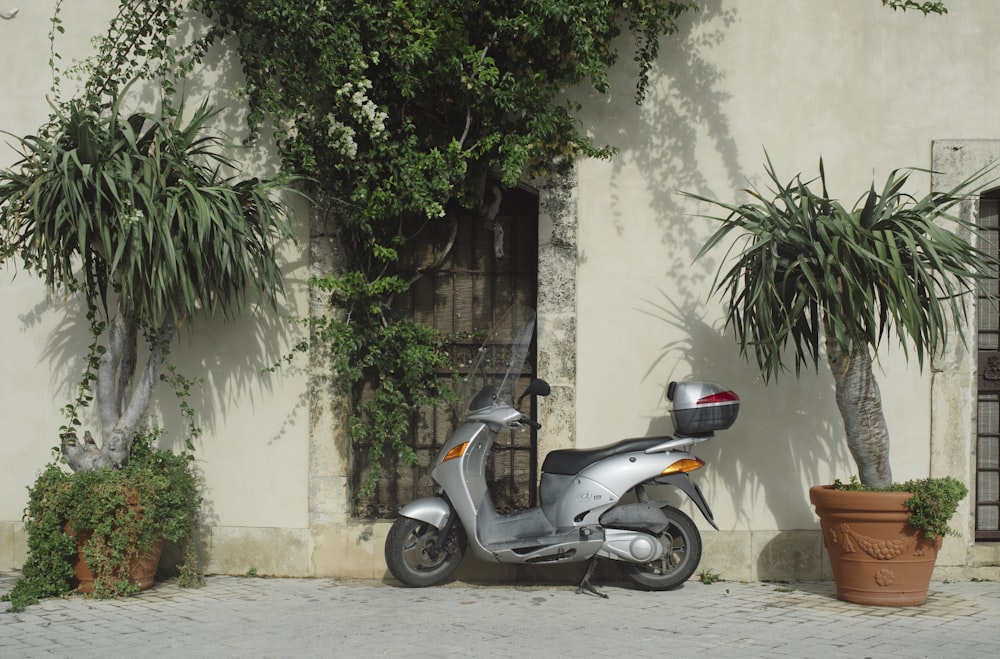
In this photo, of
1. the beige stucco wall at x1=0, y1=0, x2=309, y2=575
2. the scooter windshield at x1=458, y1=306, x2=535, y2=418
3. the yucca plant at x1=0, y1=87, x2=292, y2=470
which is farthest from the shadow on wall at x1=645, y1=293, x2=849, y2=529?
the yucca plant at x1=0, y1=87, x2=292, y2=470

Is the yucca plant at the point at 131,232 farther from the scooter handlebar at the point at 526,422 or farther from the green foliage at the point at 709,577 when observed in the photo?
the green foliage at the point at 709,577

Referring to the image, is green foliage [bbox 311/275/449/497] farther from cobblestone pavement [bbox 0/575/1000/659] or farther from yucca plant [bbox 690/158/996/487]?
yucca plant [bbox 690/158/996/487]

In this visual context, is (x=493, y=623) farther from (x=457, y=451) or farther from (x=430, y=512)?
(x=457, y=451)

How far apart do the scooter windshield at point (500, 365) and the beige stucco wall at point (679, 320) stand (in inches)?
10.1

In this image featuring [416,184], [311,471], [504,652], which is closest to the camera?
[504,652]

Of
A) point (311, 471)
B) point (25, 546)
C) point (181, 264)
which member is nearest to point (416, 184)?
point (181, 264)

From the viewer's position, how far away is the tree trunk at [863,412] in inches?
220

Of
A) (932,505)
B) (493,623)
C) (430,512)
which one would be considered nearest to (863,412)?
(932,505)

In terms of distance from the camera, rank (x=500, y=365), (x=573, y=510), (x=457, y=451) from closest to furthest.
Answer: (x=573, y=510), (x=457, y=451), (x=500, y=365)

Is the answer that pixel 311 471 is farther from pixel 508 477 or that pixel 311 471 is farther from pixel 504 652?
pixel 504 652

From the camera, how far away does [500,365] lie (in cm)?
647

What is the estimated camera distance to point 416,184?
5.93 m

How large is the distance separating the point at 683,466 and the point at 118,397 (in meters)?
3.38

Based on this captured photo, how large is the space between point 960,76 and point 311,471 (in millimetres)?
4760
